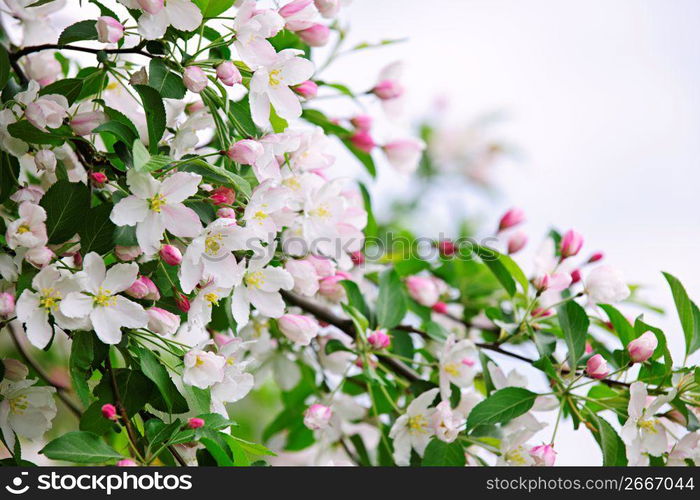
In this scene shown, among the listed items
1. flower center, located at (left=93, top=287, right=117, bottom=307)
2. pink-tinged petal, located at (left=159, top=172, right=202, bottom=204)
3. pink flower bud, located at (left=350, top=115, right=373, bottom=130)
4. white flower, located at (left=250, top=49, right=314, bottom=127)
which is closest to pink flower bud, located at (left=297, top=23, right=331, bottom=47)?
white flower, located at (left=250, top=49, right=314, bottom=127)

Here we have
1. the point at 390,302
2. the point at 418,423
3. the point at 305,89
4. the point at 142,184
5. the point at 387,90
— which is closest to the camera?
the point at 142,184

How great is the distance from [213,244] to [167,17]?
257mm

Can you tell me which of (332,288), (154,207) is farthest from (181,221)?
(332,288)

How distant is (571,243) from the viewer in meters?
1.25

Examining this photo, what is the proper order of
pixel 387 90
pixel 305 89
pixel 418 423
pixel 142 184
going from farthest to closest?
pixel 387 90
pixel 418 423
pixel 305 89
pixel 142 184

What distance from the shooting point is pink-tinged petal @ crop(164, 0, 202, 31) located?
2.87 ft

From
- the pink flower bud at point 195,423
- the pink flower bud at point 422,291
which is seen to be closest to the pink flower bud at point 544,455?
the pink flower bud at point 422,291

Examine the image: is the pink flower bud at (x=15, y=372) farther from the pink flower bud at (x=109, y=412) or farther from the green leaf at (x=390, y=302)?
the green leaf at (x=390, y=302)

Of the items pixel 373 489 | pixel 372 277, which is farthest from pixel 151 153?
pixel 372 277

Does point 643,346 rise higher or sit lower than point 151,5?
lower

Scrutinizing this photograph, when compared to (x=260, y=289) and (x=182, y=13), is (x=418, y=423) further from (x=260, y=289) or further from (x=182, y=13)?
(x=182, y=13)

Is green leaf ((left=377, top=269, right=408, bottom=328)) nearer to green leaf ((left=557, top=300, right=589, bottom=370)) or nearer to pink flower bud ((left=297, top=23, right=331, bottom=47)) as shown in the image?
green leaf ((left=557, top=300, right=589, bottom=370))

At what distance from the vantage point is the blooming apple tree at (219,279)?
2.79 ft

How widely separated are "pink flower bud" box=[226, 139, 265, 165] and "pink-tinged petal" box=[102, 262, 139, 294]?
6.5 inches
